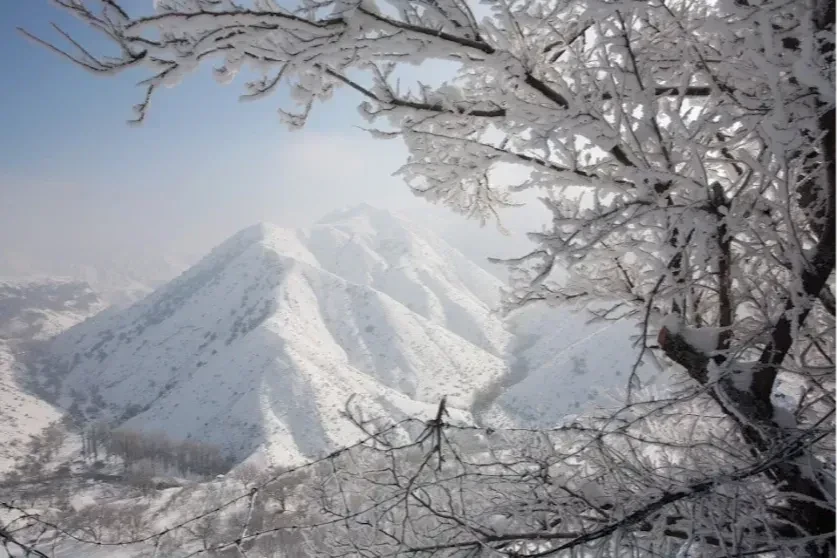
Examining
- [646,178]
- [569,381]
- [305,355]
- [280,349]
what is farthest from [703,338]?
[280,349]

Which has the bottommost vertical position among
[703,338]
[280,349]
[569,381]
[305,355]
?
[703,338]

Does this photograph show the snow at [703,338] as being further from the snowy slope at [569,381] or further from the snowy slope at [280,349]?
the snowy slope at [569,381]

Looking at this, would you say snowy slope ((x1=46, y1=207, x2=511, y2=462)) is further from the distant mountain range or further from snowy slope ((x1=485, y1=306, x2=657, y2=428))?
snowy slope ((x1=485, y1=306, x2=657, y2=428))

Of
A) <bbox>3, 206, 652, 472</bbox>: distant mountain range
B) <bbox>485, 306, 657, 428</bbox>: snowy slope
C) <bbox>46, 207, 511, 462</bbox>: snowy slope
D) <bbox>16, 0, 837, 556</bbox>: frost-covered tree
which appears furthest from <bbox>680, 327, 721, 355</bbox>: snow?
<bbox>485, 306, 657, 428</bbox>: snowy slope

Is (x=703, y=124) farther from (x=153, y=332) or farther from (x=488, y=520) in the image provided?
(x=153, y=332)

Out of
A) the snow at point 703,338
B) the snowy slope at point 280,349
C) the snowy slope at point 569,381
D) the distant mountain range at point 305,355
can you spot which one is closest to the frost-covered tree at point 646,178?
the snow at point 703,338

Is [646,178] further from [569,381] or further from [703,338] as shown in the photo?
[569,381]

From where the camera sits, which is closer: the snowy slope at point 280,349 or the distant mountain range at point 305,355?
the distant mountain range at point 305,355
